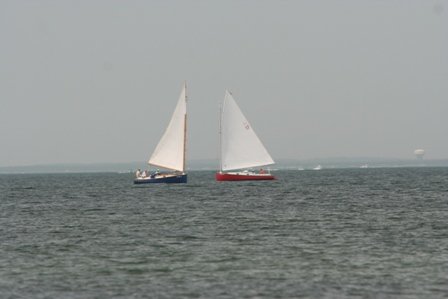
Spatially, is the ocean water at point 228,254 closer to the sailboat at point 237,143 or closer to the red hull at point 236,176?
the sailboat at point 237,143

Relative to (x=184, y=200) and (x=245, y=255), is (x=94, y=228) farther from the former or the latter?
(x=184, y=200)

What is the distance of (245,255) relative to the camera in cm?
4025

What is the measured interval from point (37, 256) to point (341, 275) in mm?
15515

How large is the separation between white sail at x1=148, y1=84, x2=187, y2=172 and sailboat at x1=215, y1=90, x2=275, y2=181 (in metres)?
6.85

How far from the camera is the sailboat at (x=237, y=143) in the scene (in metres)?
134

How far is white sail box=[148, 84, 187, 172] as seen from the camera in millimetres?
129250

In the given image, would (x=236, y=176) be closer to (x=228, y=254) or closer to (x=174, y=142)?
(x=174, y=142)

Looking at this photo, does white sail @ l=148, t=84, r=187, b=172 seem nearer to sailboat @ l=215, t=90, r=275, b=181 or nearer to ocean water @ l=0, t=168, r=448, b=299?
sailboat @ l=215, t=90, r=275, b=181

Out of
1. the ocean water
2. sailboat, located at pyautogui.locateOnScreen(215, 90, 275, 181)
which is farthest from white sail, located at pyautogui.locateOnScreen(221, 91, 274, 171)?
the ocean water

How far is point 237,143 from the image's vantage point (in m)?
135

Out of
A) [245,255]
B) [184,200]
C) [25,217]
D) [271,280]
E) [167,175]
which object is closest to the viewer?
[271,280]

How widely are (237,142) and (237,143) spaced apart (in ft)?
0.52

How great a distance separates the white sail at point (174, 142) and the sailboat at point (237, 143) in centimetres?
685

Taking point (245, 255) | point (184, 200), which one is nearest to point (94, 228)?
point (245, 255)
